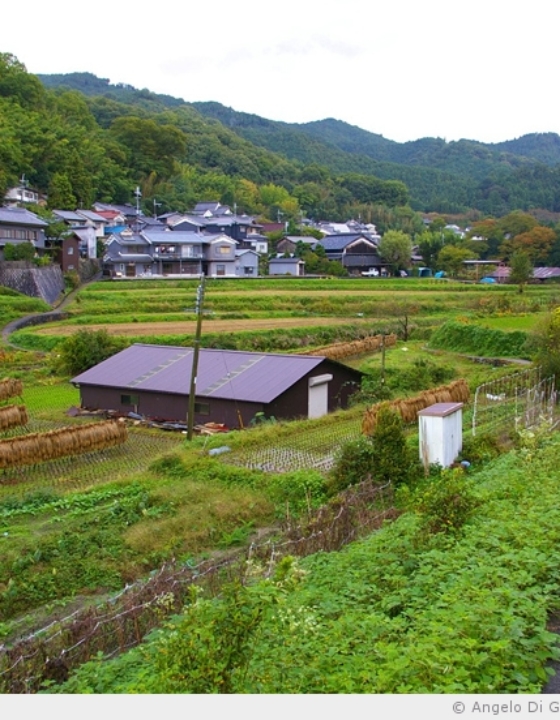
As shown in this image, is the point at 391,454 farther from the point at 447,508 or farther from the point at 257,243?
the point at 257,243

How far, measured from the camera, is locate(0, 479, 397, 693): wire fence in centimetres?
703

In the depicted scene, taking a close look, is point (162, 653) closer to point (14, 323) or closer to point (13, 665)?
point (13, 665)

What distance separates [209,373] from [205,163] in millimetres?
84373

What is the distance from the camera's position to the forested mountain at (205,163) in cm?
6550

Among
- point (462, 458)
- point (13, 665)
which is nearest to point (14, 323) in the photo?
point (462, 458)

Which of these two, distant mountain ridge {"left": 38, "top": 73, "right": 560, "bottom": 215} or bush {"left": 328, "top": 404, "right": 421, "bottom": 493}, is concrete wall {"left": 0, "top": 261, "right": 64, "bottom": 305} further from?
distant mountain ridge {"left": 38, "top": 73, "right": 560, "bottom": 215}

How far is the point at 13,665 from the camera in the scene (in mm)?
6805

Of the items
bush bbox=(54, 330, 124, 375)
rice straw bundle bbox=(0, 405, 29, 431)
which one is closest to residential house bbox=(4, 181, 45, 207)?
bush bbox=(54, 330, 124, 375)

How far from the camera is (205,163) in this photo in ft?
337

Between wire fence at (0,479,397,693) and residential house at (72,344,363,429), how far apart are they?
9567 mm

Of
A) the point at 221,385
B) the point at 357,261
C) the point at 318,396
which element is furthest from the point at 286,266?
the point at 221,385

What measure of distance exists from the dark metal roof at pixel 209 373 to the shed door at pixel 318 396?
50 cm

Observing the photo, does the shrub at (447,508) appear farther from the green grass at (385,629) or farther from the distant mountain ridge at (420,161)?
the distant mountain ridge at (420,161)

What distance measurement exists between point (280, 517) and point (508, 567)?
6513mm
